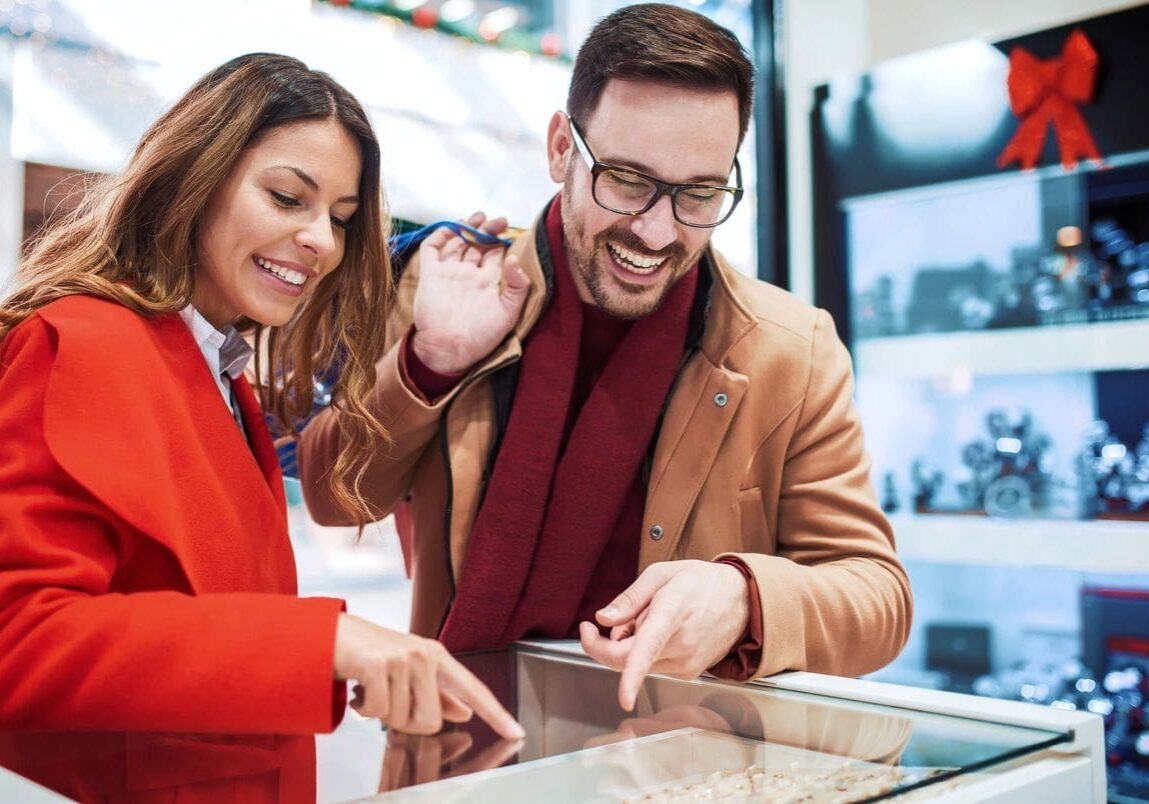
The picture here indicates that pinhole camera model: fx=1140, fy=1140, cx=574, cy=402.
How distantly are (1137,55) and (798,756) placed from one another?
2.72 m

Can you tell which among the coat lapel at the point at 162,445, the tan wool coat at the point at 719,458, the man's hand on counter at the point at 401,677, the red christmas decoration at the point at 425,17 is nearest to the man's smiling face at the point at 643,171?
the tan wool coat at the point at 719,458

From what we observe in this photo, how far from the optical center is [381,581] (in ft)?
10.6

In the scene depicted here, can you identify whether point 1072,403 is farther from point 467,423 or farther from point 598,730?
point 598,730

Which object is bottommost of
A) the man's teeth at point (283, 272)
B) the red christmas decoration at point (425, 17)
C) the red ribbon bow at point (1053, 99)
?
the man's teeth at point (283, 272)

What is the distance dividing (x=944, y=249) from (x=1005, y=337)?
367 millimetres

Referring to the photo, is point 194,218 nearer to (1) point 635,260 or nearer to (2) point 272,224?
(2) point 272,224

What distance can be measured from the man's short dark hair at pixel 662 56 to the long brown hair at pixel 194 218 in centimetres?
43

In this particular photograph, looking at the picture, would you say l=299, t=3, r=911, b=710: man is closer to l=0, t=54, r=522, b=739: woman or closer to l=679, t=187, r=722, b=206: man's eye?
l=679, t=187, r=722, b=206: man's eye

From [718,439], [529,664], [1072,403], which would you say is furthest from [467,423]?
[1072,403]

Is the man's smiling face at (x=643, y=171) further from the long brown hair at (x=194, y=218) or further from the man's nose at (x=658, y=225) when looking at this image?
the long brown hair at (x=194, y=218)

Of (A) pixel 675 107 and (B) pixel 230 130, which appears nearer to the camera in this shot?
(B) pixel 230 130

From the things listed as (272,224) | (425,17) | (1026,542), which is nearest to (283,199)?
(272,224)

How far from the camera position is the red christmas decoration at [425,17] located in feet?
10.2

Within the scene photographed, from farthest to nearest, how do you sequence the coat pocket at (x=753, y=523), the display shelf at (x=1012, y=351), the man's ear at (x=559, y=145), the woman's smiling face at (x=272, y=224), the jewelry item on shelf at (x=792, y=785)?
the display shelf at (x=1012, y=351) → the man's ear at (x=559, y=145) → the coat pocket at (x=753, y=523) → the woman's smiling face at (x=272, y=224) → the jewelry item on shelf at (x=792, y=785)
